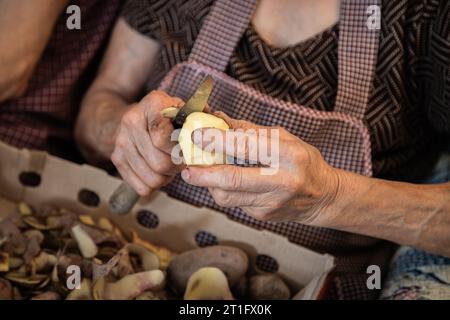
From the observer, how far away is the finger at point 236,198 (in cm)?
62

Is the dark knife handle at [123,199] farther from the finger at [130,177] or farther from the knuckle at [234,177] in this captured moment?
the knuckle at [234,177]

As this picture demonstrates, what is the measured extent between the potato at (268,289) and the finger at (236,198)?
0.63 ft

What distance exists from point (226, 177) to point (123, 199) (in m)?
0.26

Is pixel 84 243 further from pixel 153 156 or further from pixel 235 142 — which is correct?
pixel 235 142

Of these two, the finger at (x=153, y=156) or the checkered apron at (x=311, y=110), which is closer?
the finger at (x=153, y=156)

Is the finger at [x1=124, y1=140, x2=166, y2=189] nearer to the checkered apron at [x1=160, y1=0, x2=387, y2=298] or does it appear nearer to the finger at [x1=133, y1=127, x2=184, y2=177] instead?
the finger at [x1=133, y1=127, x2=184, y2=177]

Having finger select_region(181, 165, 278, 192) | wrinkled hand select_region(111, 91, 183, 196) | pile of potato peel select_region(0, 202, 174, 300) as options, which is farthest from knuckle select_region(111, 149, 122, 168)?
finger select_region(181, 165, 278, 192)

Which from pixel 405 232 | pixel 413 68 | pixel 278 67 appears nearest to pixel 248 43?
pixel 278 67

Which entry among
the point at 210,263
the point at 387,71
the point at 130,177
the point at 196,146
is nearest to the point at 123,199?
the point at 130,177

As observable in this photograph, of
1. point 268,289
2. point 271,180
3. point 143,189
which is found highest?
point 271,180

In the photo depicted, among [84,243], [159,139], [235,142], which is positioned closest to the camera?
[235,142]

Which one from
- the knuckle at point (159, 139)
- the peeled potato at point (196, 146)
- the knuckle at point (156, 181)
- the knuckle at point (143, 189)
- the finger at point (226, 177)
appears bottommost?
the knuckle at point (143, 189)

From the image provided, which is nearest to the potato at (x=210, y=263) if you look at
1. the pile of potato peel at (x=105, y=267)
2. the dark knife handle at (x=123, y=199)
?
the pile of potato peel at (x=105, y=267)

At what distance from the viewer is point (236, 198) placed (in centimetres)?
63
